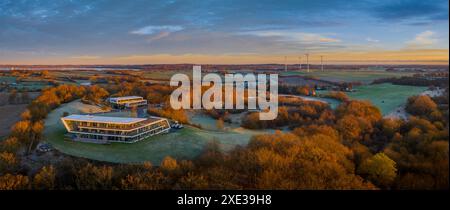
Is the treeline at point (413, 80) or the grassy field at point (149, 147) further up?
the treeline at point (413, 80)

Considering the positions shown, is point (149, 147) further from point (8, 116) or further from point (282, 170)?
point (8, 116)

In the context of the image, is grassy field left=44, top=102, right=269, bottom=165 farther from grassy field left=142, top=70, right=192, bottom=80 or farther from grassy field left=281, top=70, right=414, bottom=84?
grassy field left=142, top=70, right=192, bottom=80

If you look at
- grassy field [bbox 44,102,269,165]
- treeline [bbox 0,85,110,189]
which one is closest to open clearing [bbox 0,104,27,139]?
treeline [bbox 0,85,110,189]

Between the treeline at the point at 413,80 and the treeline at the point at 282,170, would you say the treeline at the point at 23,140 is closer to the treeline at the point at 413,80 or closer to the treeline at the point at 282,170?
the treeline at the point at 282,170

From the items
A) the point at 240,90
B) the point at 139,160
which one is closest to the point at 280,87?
the point at 240,90

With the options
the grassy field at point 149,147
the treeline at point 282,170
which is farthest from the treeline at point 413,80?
the grassy field at point 149,147

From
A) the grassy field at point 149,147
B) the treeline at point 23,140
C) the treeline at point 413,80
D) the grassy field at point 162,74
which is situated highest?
the grassy field at point 162,74
